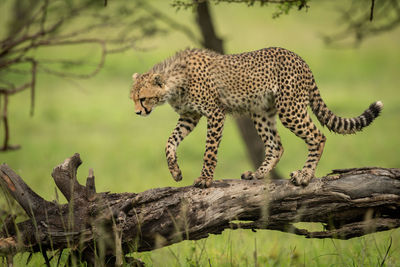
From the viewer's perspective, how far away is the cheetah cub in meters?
5.50

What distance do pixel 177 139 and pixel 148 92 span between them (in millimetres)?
618

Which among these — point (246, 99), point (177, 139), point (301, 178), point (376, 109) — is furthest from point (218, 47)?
point (301, 178)

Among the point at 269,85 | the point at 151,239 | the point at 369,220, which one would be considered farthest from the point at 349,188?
the point at 151,239

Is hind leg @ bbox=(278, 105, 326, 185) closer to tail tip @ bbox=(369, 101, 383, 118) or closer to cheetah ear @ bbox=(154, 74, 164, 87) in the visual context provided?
tail tip @ bbox=(369, 101, 383, 118)

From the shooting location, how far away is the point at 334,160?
14.5m

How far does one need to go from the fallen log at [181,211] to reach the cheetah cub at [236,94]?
0.59 m

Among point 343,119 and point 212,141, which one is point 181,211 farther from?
point 343,119

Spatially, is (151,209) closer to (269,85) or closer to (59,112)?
(269,85)

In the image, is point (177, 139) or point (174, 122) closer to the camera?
point (177, 139)

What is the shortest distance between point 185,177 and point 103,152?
11.0 feet

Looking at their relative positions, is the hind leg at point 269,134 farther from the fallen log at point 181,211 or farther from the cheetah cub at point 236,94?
the fallen log at point 181,211

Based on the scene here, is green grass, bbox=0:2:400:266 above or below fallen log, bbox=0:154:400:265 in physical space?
above

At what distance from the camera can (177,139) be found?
18.9 ft

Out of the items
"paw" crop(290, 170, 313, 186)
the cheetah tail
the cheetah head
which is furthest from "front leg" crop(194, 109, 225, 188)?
the cheetah tail
